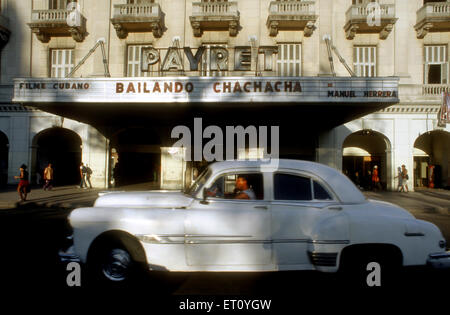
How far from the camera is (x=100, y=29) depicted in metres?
18.3

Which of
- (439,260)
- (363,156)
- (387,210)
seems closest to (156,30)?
(363,156)

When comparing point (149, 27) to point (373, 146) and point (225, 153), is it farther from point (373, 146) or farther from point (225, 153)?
point (373, 146)

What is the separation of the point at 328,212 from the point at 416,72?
59.8 feet

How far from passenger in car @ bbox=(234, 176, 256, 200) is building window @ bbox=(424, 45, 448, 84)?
18566 mm

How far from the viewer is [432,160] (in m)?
19.6

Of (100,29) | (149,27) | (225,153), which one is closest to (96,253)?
(225,153)

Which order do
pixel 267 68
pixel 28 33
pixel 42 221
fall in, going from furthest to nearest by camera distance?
pixel 28 33, pixel 267 68, pixel 42 221

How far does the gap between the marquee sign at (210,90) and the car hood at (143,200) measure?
26.9 feet

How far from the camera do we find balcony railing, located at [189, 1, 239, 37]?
16938 millimetres

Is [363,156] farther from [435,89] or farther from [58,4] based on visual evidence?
[58,4]

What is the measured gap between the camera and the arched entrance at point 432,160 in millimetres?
18781

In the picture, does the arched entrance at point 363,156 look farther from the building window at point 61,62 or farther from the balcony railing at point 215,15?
the building window at point 61,62

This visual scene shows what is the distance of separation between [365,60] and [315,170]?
55.0ft

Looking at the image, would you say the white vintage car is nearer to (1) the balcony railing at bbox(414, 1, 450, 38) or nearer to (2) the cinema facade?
(2) the cinema facade
